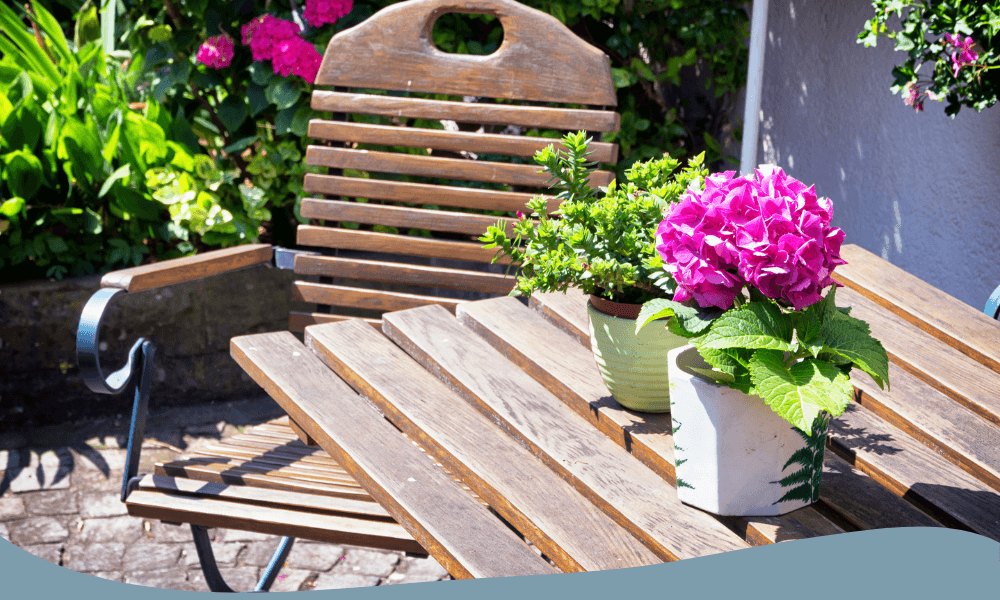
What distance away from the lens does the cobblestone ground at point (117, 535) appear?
2.23 meters

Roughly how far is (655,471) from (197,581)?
152 centimetres

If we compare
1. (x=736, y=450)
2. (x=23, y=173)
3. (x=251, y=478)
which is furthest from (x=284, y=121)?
(x=736, y=450)

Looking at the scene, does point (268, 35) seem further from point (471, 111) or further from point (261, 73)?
point (471, 111)

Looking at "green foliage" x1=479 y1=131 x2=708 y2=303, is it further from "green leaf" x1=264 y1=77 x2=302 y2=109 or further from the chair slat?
"green leaf" x1=264 y1=77 x2=302 y2=109

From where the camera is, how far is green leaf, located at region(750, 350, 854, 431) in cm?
88

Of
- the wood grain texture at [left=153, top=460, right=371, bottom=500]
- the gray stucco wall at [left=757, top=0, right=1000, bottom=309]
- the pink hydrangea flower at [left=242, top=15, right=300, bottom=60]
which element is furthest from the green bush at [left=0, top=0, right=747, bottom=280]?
the wood grain texture at [left=153, top=460, right=371, bottom=500]

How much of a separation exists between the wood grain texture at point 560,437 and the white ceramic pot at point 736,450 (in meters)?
0.04

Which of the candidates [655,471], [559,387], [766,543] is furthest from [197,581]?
[766,543]

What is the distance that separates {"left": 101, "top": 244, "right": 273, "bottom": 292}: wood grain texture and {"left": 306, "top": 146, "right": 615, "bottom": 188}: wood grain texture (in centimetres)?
33

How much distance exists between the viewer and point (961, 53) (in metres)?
2.01

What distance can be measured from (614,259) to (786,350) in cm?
27

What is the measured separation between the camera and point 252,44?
9.80ft

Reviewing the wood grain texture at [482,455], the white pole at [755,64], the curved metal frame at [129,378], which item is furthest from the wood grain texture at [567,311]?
the white pole at [755,64]

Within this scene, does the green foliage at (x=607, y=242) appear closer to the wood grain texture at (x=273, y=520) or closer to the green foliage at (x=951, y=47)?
the wood grain texture at (x=273, y=520)
